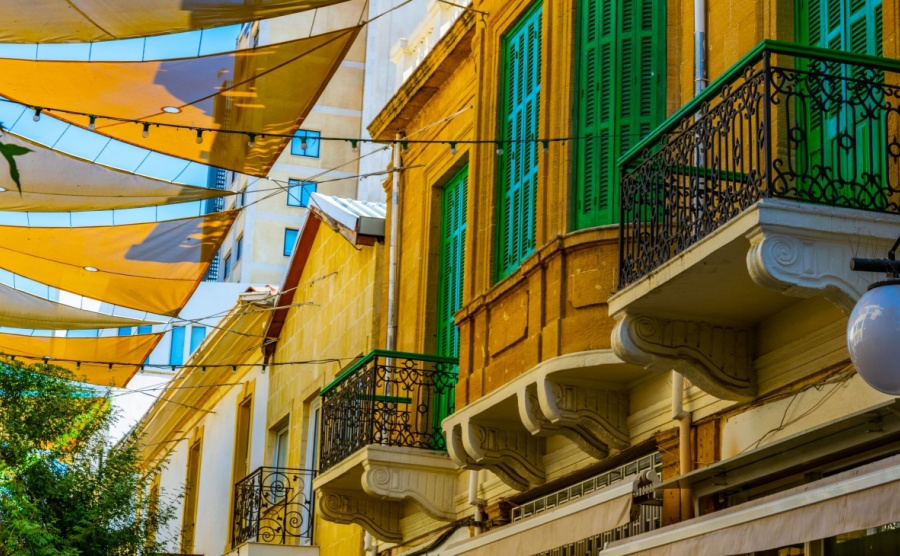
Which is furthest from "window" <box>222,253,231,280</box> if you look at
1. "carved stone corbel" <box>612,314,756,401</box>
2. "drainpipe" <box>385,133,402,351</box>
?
"carved stone corbel" <box>612,314,756,401</box>

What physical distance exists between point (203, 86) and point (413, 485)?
477cm

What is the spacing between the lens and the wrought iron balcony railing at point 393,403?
15.4 m

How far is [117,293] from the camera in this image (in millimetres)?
21312

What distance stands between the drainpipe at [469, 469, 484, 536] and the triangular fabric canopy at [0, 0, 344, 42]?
5.01 metres

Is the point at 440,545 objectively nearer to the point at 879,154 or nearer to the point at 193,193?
the point at 193,193

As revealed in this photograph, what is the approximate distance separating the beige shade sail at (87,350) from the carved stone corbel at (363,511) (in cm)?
632

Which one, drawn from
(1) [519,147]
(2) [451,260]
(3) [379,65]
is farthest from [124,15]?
(3) [379,65]

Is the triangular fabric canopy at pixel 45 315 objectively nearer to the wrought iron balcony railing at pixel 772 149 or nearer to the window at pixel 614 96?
the window at pixel 614 96

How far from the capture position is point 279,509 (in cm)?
2145

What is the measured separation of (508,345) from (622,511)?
2805mm

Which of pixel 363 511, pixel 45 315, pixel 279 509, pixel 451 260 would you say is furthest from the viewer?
pixel 279 509

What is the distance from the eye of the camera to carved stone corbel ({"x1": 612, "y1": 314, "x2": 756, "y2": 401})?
31.7 ft

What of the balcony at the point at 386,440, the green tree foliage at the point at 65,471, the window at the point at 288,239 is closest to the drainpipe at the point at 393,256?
the balcony at the point at 386,440

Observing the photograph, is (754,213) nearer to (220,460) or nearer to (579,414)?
(579,414)
